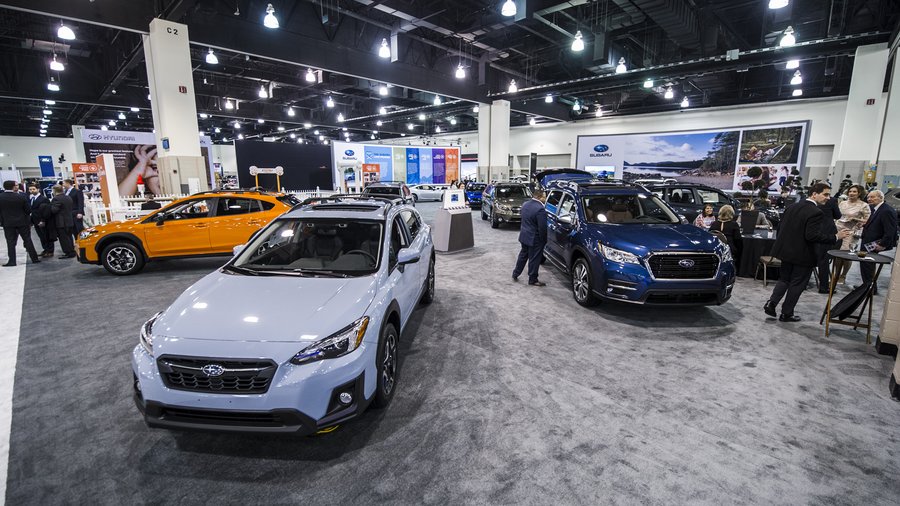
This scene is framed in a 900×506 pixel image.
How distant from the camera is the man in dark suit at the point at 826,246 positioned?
15.4 feet

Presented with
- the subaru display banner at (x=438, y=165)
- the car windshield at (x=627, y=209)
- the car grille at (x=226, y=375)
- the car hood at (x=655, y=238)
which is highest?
the subaru display banner at (x=438, y=165)

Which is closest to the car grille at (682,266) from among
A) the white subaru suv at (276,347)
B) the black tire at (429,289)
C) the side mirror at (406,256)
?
the black tire at (429,289)

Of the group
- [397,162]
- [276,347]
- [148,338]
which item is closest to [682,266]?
[276,347]

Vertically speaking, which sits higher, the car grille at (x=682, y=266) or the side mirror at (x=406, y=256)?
the side mirror at (x=406, y=256)

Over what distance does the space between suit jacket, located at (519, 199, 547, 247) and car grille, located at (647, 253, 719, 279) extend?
193 centimetres

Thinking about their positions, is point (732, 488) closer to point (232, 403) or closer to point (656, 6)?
point (232, 403)

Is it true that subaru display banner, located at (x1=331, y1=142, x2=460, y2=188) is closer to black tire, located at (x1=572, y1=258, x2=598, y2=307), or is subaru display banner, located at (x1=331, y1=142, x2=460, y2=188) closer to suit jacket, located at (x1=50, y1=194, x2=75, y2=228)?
suit jacket, located at (x1=50, y1=194, x2=75, y2=228)

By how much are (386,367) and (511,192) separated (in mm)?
11655

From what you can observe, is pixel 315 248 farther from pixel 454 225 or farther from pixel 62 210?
pixel 62 210

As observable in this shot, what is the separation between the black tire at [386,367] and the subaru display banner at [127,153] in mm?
20894

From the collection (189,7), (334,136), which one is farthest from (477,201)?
(334,136)

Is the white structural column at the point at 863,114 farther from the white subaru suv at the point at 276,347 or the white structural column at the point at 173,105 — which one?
the white structural column at the point at 173,105

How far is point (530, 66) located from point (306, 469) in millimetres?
19237

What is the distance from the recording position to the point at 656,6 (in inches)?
398
